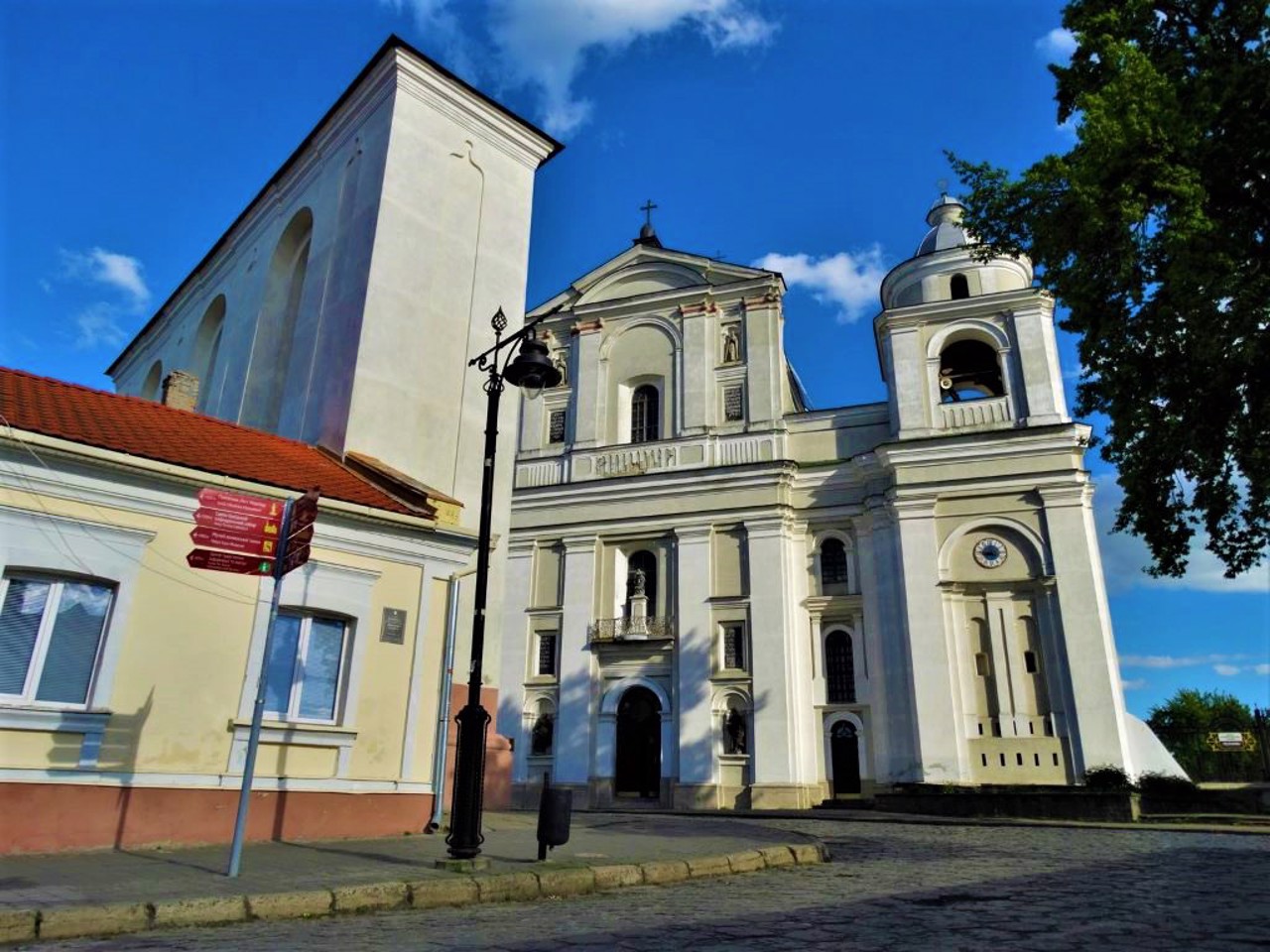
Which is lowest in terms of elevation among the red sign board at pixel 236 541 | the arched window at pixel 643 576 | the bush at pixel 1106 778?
the bush at pixel 1106 778

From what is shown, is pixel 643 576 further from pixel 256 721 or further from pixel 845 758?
→ pixel 256 721

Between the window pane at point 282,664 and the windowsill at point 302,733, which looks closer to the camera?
the windowsill at point 302,733

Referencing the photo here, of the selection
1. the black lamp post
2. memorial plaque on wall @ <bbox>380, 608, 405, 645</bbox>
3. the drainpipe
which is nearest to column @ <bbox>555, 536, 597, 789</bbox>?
the drainpipe

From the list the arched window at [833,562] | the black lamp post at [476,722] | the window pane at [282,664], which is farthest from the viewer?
the arched window at [833,562]

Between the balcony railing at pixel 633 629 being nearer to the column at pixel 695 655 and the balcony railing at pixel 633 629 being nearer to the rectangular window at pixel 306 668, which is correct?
the column at pixel 695 655

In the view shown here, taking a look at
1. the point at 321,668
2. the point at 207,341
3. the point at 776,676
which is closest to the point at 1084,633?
the point at 776,676

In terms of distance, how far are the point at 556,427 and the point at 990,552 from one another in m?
15.2

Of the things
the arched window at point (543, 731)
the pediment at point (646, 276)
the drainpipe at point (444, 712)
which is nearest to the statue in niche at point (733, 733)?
the arched window at point (543, 731)

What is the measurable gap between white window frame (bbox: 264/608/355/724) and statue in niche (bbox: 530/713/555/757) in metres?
18.4

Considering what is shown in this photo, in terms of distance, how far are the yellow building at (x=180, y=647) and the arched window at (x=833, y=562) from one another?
17.9 m

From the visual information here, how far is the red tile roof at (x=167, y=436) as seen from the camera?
9.11 metres

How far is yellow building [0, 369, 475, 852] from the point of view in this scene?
801 centimetres

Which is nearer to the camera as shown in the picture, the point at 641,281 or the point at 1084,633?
the point at 1084,633

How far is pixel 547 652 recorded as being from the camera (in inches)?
1115
